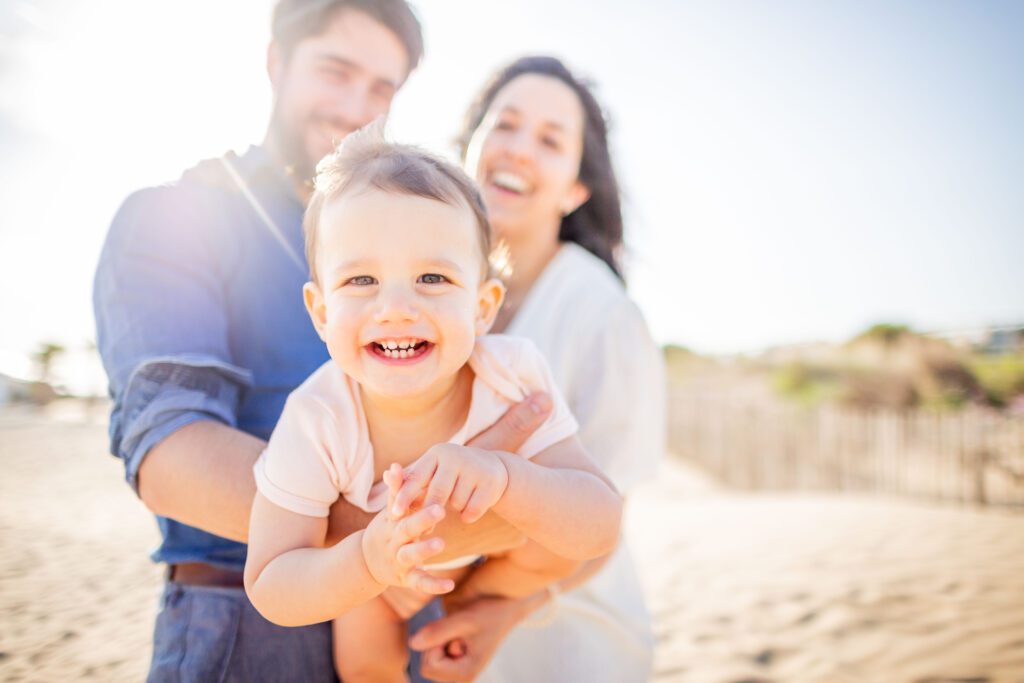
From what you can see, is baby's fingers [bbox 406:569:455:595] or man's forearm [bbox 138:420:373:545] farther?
man's forearm [bbox 138:420:373:545]

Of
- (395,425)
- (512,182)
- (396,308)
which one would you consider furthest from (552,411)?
(512,182)

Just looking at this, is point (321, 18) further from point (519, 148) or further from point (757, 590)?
point (757, 590)

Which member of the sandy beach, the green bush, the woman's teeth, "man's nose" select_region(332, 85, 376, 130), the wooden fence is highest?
"man's nose" select_region(332, 85, 376, 130)

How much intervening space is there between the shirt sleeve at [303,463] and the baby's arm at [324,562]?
0.11 feet

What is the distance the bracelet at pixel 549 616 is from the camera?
2432mm

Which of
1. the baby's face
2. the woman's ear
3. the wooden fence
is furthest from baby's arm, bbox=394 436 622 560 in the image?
the wooden fence

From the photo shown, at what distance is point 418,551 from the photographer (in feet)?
4.01

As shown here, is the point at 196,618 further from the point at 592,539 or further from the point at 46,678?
the point at 46,678

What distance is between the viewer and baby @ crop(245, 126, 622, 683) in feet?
4.44

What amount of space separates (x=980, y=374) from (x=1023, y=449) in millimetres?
11363

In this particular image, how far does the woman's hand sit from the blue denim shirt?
0.71 metres

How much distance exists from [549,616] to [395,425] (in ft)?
4.10

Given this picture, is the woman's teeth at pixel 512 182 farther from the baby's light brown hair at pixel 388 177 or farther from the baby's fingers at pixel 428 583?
the baby's fingers at pixel 428 583

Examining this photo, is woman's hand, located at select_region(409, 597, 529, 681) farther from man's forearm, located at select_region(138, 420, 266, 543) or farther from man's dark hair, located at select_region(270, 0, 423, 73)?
man's dark hair, located at select_region(270, 0, 423, 73)
